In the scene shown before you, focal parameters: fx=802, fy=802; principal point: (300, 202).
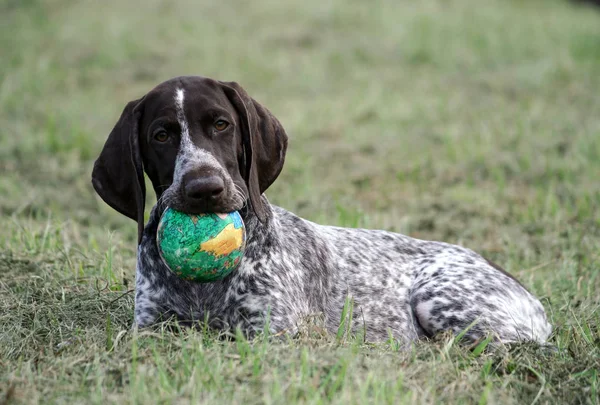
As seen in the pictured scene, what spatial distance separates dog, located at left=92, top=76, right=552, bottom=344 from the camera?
13.5ft

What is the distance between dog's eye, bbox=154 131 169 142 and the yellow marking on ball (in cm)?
59

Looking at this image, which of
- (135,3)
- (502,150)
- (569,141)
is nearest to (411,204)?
(502,150)

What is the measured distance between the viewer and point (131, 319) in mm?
4664

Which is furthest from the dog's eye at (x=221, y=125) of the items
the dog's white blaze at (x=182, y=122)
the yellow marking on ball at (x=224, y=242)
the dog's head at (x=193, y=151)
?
the yellow marking on ball at (x=224, y=242)

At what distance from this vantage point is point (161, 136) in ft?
13.6

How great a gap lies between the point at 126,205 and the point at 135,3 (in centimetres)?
1373

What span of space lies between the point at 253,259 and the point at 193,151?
2.33 feet

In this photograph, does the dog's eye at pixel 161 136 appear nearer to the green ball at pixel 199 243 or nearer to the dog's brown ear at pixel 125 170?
the dog's brown ear at pixel 125 170

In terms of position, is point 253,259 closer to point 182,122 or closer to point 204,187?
point 204,187

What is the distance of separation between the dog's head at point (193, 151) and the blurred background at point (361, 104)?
1.65 meters

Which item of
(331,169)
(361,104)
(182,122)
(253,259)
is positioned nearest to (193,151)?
(182,122)

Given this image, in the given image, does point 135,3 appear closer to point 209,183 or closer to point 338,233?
point 338,233

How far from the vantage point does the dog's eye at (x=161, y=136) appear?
414 centimetres

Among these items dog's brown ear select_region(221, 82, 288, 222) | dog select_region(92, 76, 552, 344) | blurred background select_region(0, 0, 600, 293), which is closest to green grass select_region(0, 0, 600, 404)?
blurred background select_region(0, 0, 600, 293)
